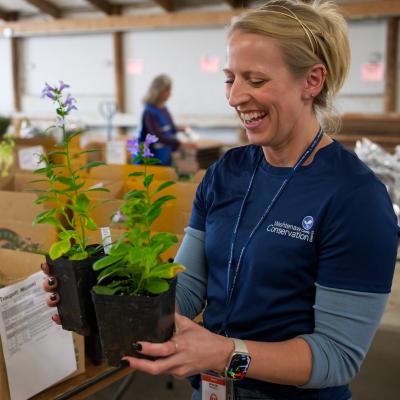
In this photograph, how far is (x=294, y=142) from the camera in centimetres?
109

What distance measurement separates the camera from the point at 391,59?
23.7 feet

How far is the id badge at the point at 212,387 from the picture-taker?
1.14 metres

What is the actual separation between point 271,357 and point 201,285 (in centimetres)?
32

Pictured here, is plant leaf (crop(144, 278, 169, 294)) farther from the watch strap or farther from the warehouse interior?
the watch strap

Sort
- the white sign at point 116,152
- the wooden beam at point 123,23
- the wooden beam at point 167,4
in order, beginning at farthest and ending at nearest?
the wooden beam at point 167,4 < the wooden beam at point 123,23 < the white sign at point 116,152

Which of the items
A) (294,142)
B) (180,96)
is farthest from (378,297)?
(180,96)

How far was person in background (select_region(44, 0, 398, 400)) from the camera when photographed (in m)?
0.95

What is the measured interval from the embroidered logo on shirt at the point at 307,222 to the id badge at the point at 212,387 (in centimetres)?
36

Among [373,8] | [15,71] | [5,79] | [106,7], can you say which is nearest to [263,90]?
[373,8]

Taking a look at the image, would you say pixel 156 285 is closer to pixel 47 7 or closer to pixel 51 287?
pixel 51 287

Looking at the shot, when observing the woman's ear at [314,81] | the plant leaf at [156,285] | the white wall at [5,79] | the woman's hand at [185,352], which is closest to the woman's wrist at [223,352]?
the woman's hand at [185,352]

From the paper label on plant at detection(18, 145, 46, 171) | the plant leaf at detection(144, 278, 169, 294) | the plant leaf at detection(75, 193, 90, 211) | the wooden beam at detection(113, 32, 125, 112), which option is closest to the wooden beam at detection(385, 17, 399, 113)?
the wooden beam at detection(113, 32, 125, 112)

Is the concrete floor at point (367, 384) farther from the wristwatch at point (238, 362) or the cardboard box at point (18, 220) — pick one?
the wristwatch at point (238, 362)

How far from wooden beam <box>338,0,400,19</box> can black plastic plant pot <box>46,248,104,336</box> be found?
681 cm
